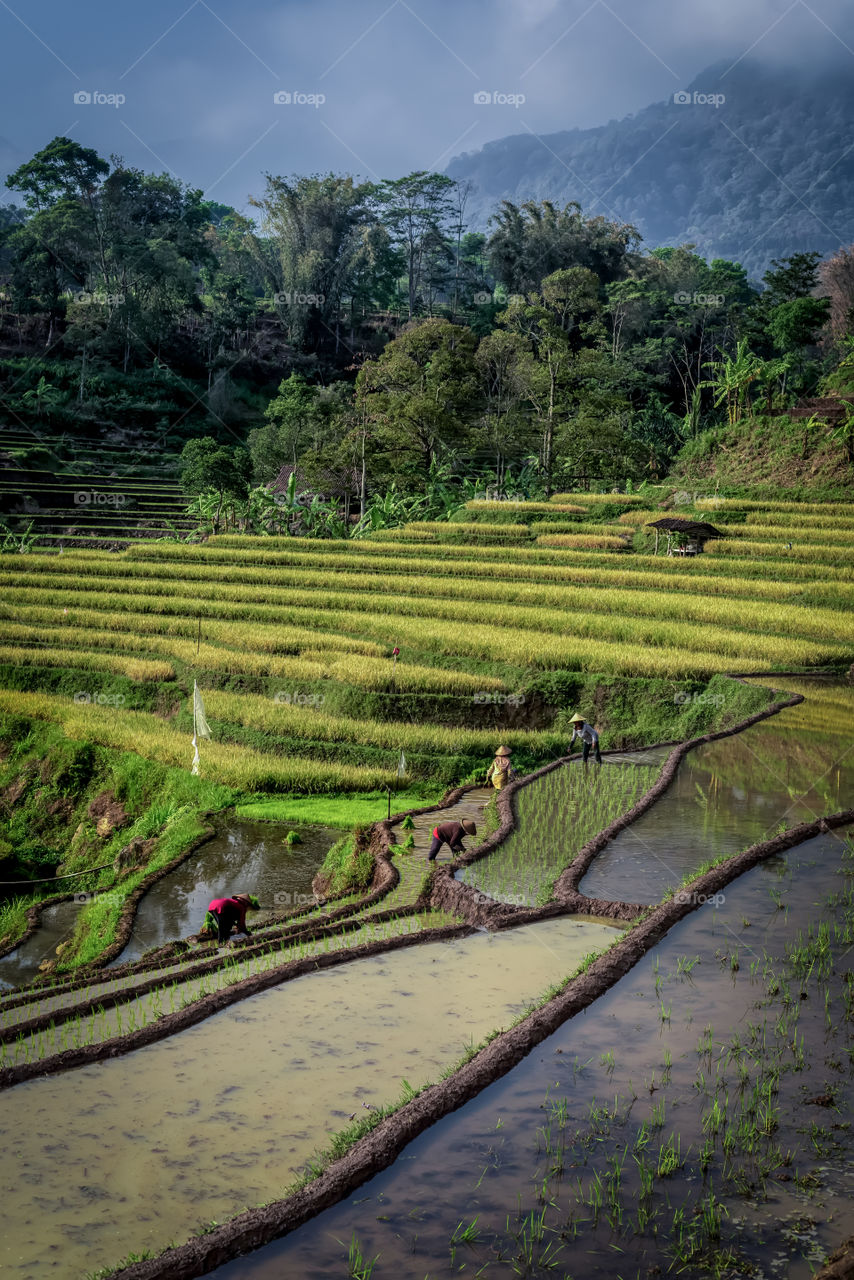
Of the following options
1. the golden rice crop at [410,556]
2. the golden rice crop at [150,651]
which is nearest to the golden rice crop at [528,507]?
the golden rice crop at [410,556]

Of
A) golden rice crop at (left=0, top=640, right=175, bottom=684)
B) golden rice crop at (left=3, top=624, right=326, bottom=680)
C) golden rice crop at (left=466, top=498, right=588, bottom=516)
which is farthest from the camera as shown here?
golden rice crop at (left=466, top=498, right=588, bottom=516)

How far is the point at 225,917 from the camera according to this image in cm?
771

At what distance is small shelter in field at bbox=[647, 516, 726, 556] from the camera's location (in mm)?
21438

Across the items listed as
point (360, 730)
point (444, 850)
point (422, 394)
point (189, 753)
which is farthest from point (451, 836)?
point (422, 394)

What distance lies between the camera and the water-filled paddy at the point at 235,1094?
3.85m

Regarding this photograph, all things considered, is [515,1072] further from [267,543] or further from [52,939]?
[267,543]

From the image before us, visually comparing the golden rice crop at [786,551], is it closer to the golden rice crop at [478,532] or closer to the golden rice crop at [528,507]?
the golden rice crop at [478,532]

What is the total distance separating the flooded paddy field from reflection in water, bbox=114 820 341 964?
151 inches

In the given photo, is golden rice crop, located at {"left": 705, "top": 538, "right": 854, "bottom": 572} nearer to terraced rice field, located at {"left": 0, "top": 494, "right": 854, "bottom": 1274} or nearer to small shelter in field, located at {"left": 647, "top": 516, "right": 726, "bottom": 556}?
terraced rice field, located at {"left": 0, "top": 494, "right": 854, "bottom": 1274}

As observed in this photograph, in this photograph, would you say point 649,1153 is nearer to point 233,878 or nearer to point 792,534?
point 233,878

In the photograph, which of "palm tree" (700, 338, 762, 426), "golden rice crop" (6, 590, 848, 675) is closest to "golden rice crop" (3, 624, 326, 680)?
"golden rice crop" (6, 590, 848, 675)

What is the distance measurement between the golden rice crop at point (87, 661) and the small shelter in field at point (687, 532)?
10590 millimetres

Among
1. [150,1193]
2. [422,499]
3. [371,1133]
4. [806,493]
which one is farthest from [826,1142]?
[422,499]

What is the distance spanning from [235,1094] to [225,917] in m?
3.03
